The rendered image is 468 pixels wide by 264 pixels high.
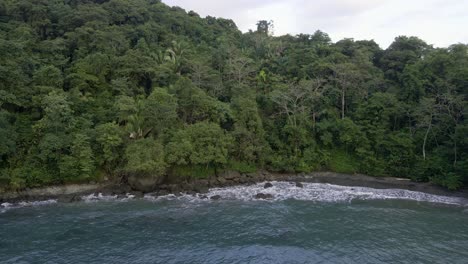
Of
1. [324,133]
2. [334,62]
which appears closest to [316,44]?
[334,62]

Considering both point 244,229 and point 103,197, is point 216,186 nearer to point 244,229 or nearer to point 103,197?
point 103,197

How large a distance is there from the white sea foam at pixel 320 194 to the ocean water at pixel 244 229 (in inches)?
3.9

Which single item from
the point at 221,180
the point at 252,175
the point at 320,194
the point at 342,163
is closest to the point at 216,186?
the point at 221,180

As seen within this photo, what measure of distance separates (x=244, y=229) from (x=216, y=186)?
11379 mm

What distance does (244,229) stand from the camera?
77.4 ft

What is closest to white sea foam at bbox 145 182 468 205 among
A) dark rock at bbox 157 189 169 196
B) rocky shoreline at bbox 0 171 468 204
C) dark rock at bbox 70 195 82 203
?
dark rock at bbox 157 189 169 196

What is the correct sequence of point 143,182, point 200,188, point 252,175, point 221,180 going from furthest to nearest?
point 252,175 < point 221,180 < point 200,188 < point 143,182

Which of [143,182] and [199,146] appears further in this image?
[199,146]

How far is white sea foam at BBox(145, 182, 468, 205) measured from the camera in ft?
100

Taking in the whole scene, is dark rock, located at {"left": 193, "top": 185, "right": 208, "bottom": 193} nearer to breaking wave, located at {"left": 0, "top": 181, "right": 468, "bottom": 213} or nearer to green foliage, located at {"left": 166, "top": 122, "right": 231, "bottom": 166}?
breaking wave, located at {"left": 0, "top": 181, "right": 468, "bottom": 213}

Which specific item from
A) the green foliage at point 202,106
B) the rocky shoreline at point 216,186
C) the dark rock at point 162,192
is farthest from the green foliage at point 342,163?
the dark rock at point 162,192

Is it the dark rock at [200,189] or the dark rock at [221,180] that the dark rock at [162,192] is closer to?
the dark rock at [200,189]

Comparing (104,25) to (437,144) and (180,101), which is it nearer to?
(180,101)

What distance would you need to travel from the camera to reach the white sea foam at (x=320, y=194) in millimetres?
30531
